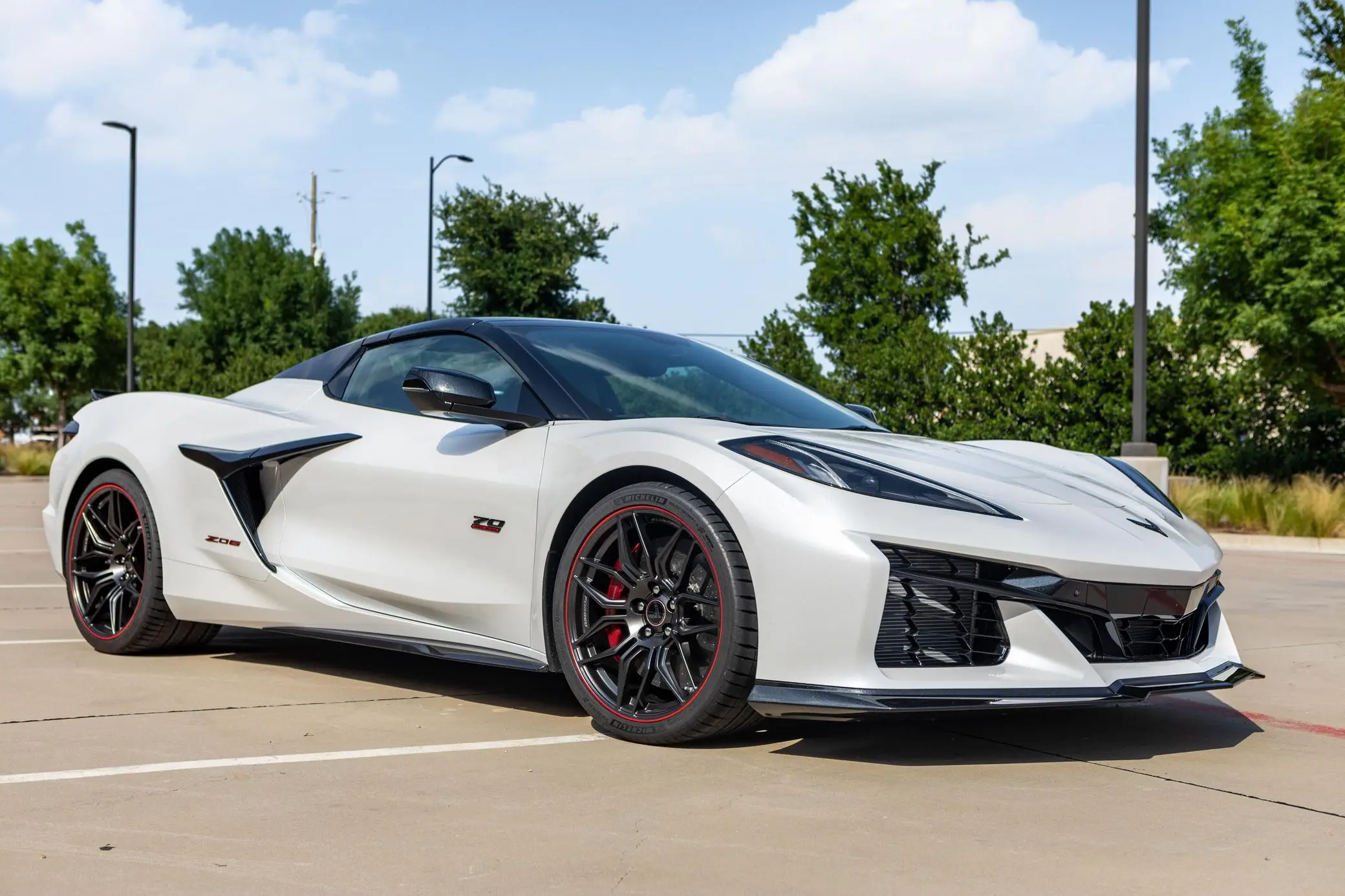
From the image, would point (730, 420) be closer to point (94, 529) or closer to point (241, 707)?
point (241, 707)

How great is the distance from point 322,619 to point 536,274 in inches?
1558

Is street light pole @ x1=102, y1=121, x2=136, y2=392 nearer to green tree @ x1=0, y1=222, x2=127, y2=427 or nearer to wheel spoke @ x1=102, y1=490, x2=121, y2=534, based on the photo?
green tree @ x1=0, y1=222, x2=127, y2=427

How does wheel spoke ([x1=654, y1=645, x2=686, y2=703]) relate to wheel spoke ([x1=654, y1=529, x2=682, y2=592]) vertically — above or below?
below

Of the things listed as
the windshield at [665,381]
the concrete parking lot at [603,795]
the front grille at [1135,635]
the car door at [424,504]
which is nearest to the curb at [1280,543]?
the concrete parking lot at [603,795]

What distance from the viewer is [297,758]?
4.06 meters

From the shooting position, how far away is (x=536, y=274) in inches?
1740

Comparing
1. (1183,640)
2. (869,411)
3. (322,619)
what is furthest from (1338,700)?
(322,619)

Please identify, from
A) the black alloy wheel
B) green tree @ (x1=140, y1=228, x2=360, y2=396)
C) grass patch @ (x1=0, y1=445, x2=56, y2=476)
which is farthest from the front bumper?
green tree @ (x1=140, y1=228, x2=360, y2=396)

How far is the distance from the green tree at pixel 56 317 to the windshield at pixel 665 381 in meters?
38.6

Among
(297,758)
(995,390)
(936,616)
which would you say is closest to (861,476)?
(936,616)

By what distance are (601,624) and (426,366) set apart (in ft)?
5.23

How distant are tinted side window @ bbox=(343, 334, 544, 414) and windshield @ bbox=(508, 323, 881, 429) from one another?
5.5 inches

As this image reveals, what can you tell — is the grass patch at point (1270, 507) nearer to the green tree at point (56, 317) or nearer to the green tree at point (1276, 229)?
the green tree at point (1276, 229)

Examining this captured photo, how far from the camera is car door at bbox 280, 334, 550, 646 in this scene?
462 cm
